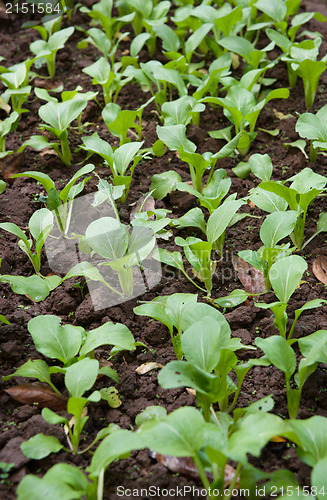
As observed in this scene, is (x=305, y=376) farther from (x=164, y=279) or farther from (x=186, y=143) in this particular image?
(x=186, y=143)

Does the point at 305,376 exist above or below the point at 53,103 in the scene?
below

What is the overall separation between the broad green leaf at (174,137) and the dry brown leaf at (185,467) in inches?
51.6

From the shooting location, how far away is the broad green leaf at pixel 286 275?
1833mm

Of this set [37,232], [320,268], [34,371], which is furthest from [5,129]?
[320,268]

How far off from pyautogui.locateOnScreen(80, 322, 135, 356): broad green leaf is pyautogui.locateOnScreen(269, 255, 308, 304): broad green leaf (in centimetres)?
55

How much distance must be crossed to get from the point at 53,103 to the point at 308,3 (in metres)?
2.21

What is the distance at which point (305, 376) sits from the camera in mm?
1688

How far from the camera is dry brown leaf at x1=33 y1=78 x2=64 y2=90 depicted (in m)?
3.23

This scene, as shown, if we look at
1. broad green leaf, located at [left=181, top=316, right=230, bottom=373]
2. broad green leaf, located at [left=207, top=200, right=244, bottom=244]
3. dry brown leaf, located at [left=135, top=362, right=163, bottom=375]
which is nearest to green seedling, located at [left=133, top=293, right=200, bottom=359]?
dry brown leaf, located at [left=135, top=362, right=163, bottom=375]

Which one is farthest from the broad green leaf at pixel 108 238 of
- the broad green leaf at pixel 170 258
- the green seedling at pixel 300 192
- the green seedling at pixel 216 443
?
the green seedling at pixel 216 443

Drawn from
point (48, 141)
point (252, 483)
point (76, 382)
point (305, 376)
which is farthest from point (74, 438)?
point (48, 141)

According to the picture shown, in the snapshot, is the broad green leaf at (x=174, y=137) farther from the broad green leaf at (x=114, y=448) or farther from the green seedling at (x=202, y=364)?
the broad green leaf at (x=114, y=448)

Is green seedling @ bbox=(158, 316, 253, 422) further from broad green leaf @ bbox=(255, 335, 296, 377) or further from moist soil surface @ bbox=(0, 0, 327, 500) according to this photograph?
moist soil surface @ bbox=(0, 0, 327, 500)

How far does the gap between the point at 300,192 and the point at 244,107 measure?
71cm
